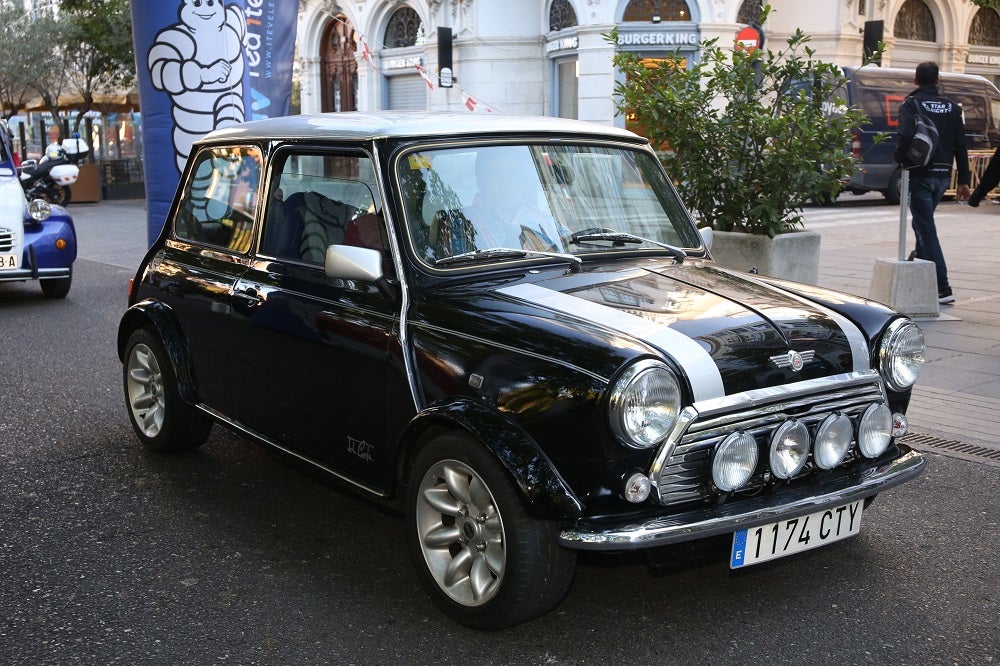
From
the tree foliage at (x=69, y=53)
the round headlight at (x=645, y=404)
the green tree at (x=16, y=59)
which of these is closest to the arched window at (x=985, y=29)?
the tree foliage at (x=69, y=53)

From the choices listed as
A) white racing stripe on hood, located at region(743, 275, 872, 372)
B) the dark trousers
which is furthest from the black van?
white racing stripe on hood, located at region(743, 275, 872, 372)

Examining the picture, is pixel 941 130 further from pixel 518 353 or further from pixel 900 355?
pixel 518 353

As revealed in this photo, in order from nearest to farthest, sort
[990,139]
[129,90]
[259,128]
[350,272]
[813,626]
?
[813,626] < [350,272] < [259,128] < [990,139] < [129,90]

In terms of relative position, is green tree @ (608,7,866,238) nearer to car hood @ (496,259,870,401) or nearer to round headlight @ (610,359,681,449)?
car hood @ (496,259,870,401)

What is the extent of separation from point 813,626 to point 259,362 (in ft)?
7.86

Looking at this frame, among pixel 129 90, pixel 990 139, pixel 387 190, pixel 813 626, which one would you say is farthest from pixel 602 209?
pixel 129 90

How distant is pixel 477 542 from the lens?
358 centimetres

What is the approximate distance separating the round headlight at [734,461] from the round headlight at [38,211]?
32.5 ft

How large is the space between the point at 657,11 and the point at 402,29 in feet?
29.0

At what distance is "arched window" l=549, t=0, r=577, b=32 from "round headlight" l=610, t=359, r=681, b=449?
91.3ft

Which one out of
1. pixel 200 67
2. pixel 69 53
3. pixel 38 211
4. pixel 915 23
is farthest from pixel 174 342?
pixel 915 23

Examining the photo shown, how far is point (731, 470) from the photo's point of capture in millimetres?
3422

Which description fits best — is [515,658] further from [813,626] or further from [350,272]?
[350,272]

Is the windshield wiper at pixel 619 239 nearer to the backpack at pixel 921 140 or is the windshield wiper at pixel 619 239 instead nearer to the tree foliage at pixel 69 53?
the backpack at pixel 921 140
